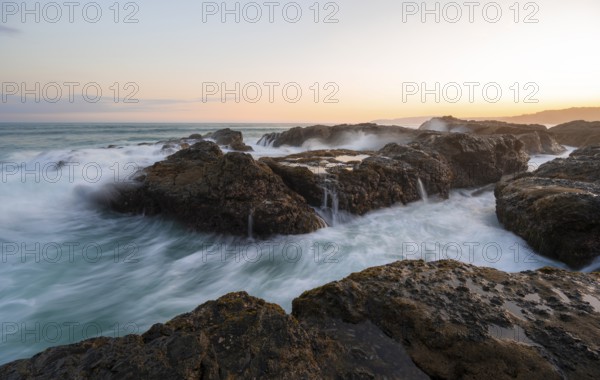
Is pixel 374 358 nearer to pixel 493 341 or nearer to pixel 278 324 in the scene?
pixel 278 324

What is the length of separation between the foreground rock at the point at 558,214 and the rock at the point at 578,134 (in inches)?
845

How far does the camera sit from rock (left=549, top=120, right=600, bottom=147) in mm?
22938

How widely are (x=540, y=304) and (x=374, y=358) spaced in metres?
1.51

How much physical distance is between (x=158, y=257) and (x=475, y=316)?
5092 millimetres

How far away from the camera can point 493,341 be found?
2135 mm

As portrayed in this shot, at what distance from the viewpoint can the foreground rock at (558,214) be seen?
15.0 ft

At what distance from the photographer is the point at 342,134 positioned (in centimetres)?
2241
